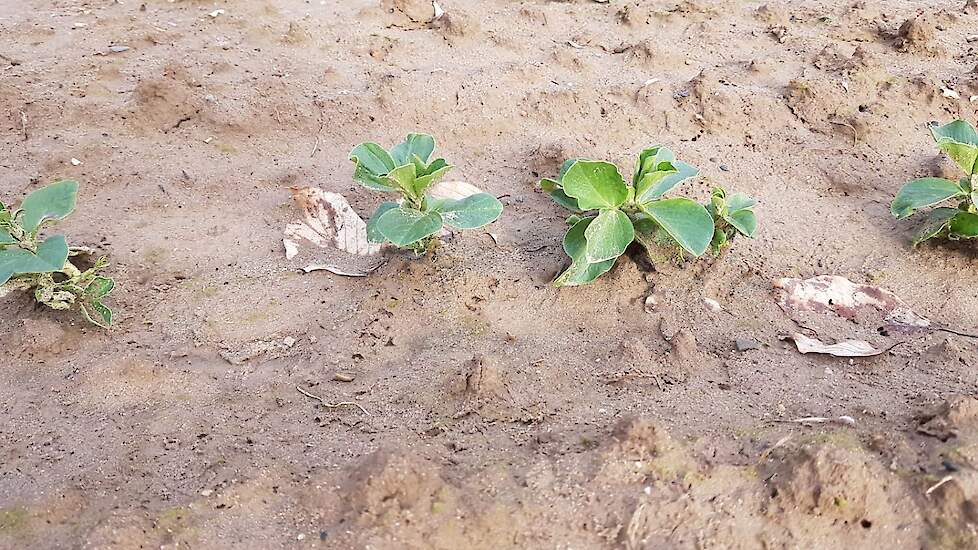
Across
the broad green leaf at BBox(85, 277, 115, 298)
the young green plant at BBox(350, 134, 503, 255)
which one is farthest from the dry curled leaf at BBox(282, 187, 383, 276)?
the broad green leaf at BBox(85, 277, 115, 298)

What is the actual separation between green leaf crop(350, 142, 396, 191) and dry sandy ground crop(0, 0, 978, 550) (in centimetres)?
A: 26

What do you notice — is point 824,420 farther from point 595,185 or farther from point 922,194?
point 922,194

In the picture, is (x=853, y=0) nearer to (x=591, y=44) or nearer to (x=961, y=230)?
(x=591, y=44)

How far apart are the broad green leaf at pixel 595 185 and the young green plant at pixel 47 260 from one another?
47.6 inches

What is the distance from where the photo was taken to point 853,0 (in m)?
3.76

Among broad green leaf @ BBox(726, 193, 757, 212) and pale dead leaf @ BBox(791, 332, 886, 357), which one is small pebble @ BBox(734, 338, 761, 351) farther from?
broad green leaf @ BBox(726, 193, 757, 212)

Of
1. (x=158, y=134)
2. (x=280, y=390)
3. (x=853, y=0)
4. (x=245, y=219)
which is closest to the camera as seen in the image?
(x=280, y=390)

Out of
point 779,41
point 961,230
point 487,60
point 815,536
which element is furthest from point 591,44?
point 815,536

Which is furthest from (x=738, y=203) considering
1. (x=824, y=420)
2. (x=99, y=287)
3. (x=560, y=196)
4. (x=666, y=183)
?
(x=99, y=287)

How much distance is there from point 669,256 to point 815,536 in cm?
93

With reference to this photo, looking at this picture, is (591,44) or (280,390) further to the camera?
(591,44)

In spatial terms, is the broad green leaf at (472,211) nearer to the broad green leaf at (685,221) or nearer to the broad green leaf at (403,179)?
the broad green leaf at (403,179)

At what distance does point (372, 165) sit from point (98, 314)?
2.64ft

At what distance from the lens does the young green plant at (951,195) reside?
202cm
